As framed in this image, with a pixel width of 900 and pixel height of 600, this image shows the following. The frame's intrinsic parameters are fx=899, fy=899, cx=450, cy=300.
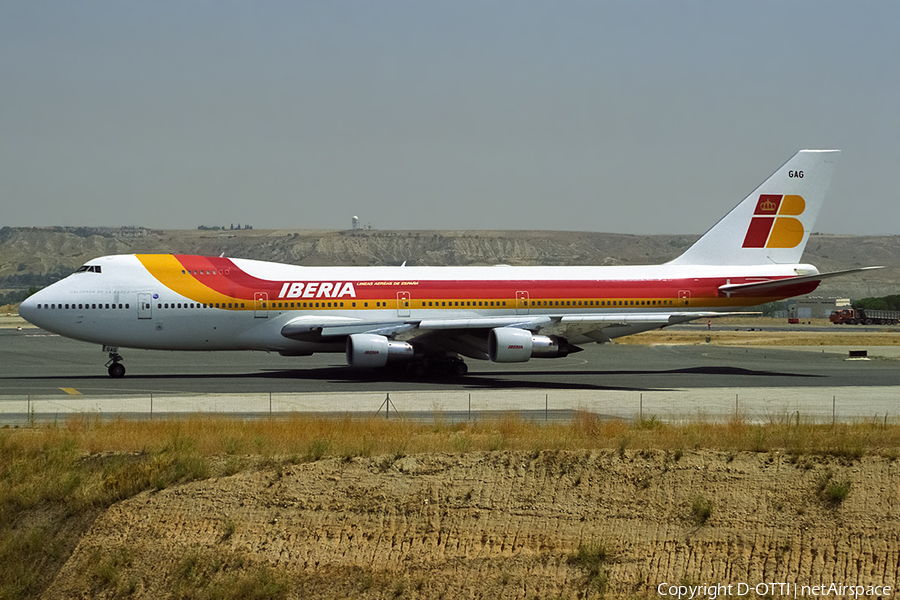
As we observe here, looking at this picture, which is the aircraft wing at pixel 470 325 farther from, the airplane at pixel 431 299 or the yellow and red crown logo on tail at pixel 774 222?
the yellow and red crown logo on tail at pixel 774 222

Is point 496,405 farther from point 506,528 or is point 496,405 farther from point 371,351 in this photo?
point 506,528

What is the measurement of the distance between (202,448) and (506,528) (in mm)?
7150

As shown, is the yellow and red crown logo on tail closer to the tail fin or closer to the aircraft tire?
the tail fin

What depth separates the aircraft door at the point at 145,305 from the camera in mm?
37125

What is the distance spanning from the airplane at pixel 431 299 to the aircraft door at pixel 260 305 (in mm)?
49

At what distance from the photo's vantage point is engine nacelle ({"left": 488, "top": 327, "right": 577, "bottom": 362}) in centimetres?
3597

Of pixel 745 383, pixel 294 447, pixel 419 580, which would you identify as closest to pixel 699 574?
pixel 419 580

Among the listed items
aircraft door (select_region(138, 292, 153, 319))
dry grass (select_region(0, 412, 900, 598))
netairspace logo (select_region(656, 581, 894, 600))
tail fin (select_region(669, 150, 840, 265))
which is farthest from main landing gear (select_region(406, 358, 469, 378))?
netairspace logo (select_region(656, 581, 894, 600))

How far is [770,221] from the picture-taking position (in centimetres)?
4322

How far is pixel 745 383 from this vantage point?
36.3m

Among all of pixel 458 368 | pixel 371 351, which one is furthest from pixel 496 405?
pixel 458 368

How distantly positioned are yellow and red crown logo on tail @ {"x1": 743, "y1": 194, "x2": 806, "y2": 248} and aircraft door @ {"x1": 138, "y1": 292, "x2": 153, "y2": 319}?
27.3 meters

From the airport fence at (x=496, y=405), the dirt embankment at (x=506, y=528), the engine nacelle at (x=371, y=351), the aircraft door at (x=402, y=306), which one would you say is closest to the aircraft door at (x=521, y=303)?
the aircraft door at (x=402, y=306)

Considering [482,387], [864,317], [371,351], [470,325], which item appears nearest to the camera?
[482,387]
